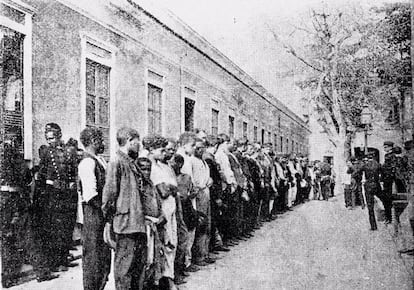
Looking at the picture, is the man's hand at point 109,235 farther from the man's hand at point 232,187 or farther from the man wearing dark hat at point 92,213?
the man's hand at point 232,187

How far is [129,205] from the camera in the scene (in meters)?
3.14

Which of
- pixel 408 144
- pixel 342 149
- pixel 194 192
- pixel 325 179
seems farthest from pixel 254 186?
pixel 325 179

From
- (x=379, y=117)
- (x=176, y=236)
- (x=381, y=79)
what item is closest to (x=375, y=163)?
(x=379, y=117)

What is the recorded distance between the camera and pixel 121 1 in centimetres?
556

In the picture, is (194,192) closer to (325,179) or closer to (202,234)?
(202,234)

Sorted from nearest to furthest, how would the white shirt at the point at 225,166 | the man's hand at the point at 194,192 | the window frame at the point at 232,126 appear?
the man's hand at the point at 194,192 → the white shirt at the point at 225,166 → the window frame at the point at 232,126

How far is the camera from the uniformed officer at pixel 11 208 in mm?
3793

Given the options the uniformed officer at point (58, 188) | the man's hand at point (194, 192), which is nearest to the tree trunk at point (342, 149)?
the man's hand at point (194, 192)

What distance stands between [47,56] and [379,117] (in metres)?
3.22

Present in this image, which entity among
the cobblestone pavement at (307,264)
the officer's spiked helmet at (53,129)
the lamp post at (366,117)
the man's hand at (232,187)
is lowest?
the cobblestone pavement at (307,264)

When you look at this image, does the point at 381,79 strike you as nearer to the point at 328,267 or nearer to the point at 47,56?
the point at 328,267

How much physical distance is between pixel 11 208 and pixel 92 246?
917 mm

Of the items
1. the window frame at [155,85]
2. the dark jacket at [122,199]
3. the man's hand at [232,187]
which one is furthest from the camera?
the window frame at [155,85]

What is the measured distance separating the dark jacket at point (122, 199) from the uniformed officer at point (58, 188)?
1213 millimetres
